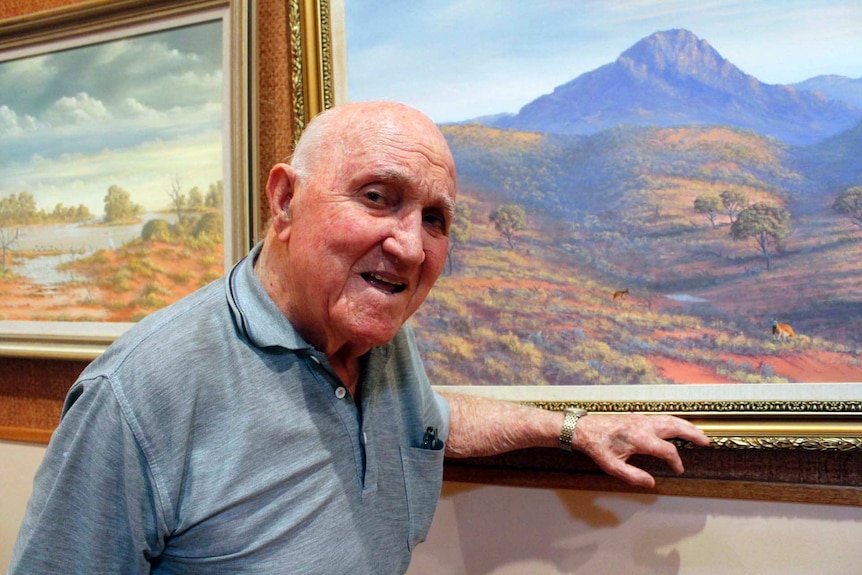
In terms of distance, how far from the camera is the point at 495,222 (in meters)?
1.30

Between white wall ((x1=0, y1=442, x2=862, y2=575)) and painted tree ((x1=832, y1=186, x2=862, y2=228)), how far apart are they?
48 cm

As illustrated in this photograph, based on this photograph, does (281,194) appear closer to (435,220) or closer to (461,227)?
(435,220)

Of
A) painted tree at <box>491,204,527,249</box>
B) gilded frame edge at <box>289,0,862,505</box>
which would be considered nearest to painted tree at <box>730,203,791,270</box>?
gilded frame edge at <box>289,0,862,505</box>

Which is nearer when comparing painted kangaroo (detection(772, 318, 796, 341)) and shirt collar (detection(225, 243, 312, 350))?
shirt collar (detection(225, 243, 312, 350))

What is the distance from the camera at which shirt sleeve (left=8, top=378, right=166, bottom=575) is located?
81 cm

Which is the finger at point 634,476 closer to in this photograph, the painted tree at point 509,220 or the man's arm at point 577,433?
the man's arm at point 577,433

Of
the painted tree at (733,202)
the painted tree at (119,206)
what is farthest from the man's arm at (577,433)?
the painted tree at (119,206)

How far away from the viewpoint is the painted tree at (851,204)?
42.7 inches

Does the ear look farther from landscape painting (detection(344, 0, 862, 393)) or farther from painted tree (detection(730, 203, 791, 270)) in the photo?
painted tree (detection(730, 203, 791, 270))

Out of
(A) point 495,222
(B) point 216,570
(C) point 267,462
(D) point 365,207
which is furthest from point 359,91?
(B) point 216,570

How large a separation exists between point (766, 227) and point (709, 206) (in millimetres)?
93

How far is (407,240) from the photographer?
2.92ft

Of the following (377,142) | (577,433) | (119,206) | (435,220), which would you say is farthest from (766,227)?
(119,206)

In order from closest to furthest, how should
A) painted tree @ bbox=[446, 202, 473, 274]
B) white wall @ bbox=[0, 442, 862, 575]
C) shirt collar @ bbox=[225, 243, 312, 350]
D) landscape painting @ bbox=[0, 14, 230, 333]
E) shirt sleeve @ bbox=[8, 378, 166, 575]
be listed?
shirt sleeve @ bbox=[8, 378, 166, 575] < shirt collar @ bbox=[225, 243, 312, 350] < white wall @ bbox=[0, 442, 862, 575] < painted tree @ bbox=[446, 202, 473, 274] < landscape painting @ bbox=[0, 14, 230, 333]
